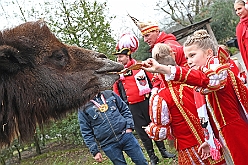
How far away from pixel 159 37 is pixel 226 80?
194 cm

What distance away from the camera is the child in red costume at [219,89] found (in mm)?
3289

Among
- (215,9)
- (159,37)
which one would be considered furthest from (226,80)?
(215,9)

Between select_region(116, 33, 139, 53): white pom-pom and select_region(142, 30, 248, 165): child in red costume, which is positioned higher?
select_region(116, 33, 139, 53): white pom-pom

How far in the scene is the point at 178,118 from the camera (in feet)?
13.0

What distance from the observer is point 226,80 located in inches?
134

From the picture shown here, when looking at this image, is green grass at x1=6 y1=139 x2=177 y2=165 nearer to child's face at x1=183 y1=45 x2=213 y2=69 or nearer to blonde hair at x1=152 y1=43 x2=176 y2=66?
blonde hair at x1=152 y1=43 x2=176 y2=66

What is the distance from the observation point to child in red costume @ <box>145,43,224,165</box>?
12.7ft

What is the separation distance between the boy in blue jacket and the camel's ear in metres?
A: 1.96

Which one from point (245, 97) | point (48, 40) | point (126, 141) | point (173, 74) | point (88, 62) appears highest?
point (48, 40)

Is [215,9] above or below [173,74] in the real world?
above

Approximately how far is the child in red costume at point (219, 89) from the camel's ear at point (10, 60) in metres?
1.04

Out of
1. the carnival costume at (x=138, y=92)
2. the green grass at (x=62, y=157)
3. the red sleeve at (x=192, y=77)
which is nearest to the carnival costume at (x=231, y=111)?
the red sleeve at (x=192, y=77)

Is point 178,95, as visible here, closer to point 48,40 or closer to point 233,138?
point 233,138

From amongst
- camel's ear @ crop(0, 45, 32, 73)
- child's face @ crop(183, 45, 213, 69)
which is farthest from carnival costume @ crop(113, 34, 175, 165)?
camel's ear @ crop(0, 45, 32, 73)
